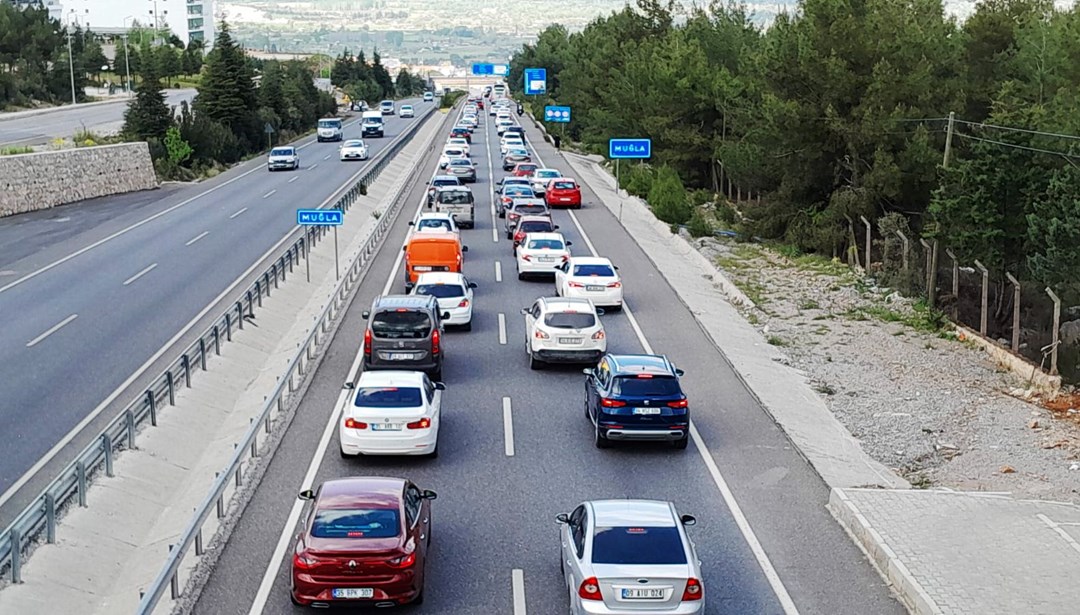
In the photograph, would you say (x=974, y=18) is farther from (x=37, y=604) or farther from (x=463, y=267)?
(x=37, y=604)

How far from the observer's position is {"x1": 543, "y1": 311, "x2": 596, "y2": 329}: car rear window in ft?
83.6

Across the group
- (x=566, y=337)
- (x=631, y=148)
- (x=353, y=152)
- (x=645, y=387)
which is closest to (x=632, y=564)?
(x=645, y=387)

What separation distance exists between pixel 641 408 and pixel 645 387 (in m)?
0.41

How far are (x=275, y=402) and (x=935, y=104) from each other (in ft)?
116

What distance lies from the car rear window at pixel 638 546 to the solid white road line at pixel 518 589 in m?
1.40

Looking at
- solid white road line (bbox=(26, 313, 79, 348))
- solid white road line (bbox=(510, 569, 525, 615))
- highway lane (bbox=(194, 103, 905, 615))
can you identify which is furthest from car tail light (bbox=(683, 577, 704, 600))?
solid white road line (bbox=(26, 313, 79, 348))

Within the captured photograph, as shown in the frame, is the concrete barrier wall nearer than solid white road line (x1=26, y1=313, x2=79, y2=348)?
No

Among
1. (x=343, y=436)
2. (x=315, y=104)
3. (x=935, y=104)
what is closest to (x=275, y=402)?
(x=343, y=436)

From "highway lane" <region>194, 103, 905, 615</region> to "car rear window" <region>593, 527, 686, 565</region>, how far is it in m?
→ 1.25

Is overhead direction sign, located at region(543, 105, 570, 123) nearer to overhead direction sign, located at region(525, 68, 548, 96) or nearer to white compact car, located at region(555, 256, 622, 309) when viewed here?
overhead direction sign, located at region(525, 68, 548, 96)

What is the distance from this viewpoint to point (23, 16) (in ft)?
396

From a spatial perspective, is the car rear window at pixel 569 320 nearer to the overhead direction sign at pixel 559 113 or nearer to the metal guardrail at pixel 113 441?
the metal guardrail at pixel 113 441

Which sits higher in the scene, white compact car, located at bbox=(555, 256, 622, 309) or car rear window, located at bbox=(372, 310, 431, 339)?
car rear window, located at bbox=(372, 310, 431, 339)

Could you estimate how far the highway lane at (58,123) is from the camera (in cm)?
7000
